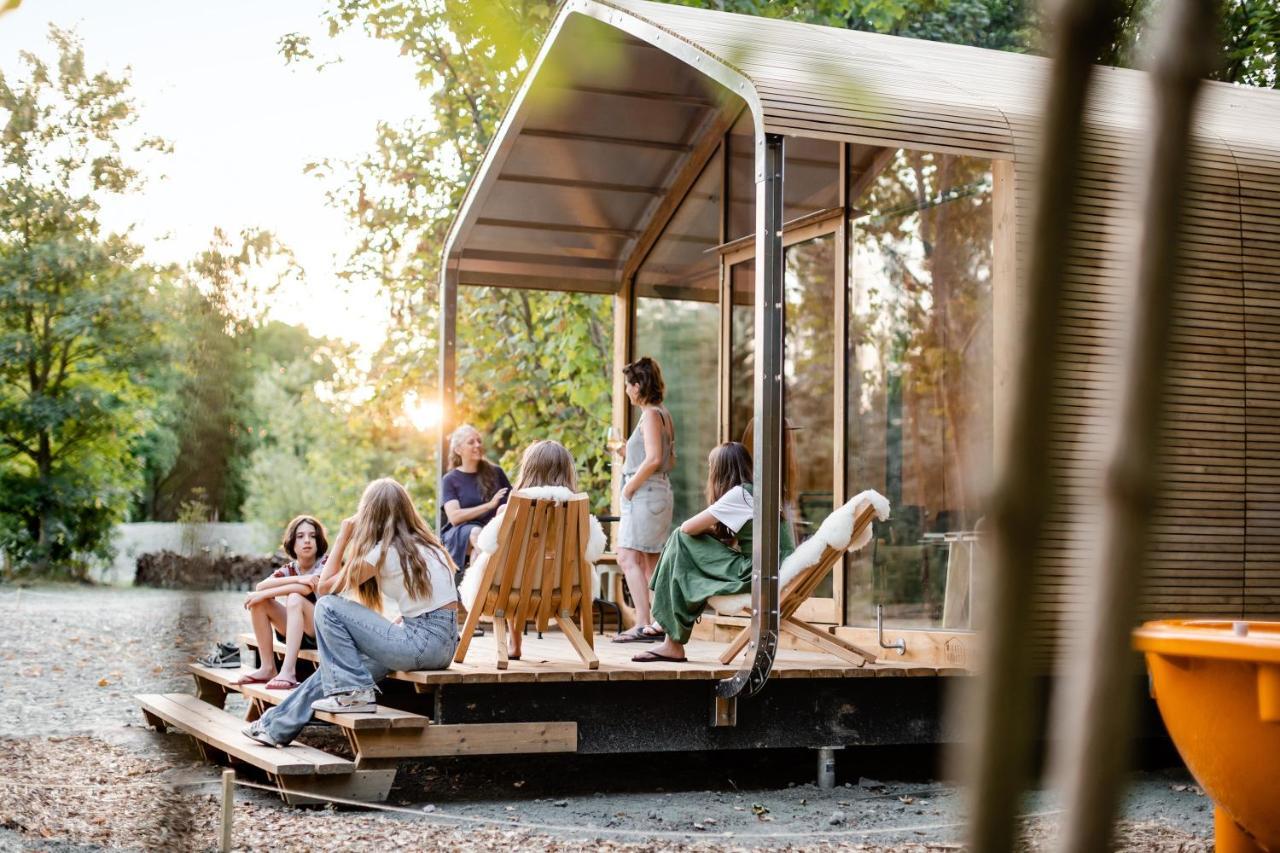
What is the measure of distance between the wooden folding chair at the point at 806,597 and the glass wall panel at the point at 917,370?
135cm

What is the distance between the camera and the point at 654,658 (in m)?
6.98

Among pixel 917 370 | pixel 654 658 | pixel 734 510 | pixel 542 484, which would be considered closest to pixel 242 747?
pixel 542 484

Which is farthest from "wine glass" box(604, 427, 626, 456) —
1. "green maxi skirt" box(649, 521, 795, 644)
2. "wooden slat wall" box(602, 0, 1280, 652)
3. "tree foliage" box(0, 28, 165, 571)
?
"tree foliage" box(0, 28, 165, 571)

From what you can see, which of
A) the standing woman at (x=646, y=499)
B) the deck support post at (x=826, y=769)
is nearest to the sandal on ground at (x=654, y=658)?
the deck support post at (x=826, y=769)

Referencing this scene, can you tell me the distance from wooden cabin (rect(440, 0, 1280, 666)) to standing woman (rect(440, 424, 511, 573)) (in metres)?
1.62

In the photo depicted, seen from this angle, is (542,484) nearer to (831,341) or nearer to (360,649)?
(360,649)

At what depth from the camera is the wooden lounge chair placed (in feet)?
22.0

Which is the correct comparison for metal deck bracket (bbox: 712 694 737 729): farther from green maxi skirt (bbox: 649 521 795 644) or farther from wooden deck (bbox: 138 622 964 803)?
green maxi skirt (bbox: 649 521 795 644)

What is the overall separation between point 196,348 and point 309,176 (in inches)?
668

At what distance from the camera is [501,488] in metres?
9.24

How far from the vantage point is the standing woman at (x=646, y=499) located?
796 cm

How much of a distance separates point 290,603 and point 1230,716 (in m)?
4.45

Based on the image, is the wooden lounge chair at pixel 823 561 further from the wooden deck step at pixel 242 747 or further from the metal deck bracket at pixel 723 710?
the wooden deck step at pixel 242 747

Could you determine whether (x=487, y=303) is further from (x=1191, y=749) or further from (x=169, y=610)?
(x=169, y=610)
